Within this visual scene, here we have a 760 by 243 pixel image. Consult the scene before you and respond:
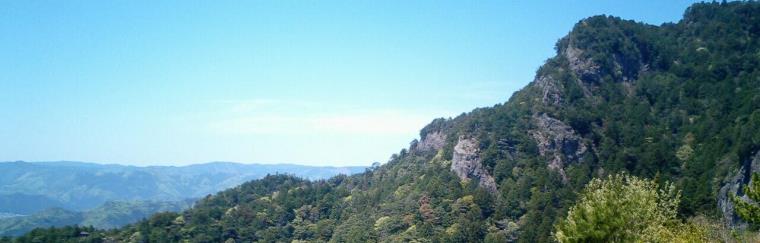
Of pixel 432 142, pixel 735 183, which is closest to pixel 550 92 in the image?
pixel 735 183

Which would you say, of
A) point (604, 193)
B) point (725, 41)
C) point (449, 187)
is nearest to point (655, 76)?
point (725, 41)

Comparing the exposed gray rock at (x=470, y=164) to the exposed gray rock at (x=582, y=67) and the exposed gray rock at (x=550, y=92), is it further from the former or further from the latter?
the exposed gray rock at (x=582, y=67)

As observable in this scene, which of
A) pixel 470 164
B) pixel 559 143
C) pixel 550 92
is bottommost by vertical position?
pixel 470 164

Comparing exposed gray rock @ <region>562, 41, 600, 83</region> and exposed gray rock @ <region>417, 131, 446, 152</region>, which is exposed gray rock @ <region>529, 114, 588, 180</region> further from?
exposed gray rock @ <region>417, 131, 446, 152</region>

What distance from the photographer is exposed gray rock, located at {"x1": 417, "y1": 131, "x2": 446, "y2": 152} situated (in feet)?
499

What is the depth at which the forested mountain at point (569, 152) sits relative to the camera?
81562 mm

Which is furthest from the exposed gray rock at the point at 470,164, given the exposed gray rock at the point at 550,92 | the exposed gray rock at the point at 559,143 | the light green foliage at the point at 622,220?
the light green foliage at the point at 622,220

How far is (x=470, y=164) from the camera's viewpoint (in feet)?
336

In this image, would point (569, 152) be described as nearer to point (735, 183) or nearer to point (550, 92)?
point (550, 92)

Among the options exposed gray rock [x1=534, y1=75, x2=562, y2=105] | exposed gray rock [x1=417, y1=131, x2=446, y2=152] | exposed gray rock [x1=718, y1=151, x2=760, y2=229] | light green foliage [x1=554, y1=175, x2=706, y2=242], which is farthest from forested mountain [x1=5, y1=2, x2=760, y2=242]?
light green foliage [x1=554, y1=175, x2=706, y2=242]

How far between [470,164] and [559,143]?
702 inches

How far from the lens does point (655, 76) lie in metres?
118

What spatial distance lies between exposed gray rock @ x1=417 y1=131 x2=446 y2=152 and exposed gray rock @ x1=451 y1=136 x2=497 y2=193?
4120 cm

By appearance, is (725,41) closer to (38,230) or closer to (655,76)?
(655,76)
